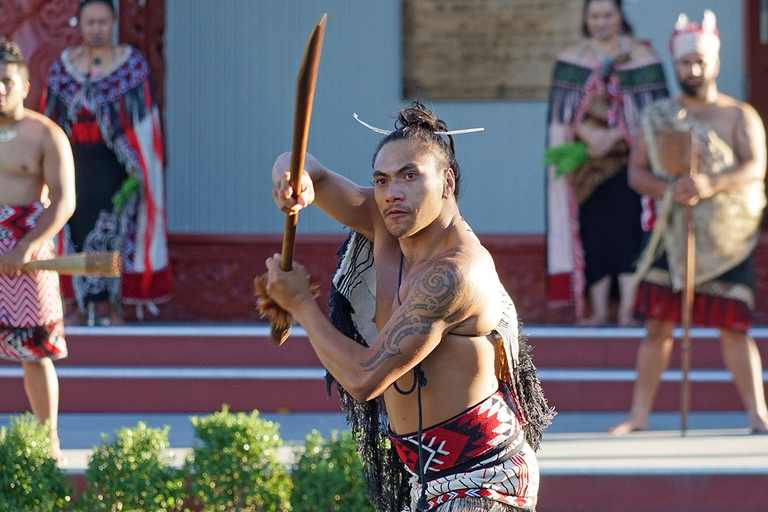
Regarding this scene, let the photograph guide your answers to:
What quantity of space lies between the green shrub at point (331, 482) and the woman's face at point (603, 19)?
166 inches

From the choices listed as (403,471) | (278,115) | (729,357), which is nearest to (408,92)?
(278,115)

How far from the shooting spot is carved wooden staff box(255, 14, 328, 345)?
8.84ft

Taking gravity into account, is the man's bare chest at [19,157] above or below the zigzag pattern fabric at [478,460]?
above

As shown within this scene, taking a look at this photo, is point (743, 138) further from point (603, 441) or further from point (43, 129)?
point (43, 129)

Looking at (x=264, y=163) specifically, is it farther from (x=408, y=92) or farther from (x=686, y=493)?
(x=686, y=493)

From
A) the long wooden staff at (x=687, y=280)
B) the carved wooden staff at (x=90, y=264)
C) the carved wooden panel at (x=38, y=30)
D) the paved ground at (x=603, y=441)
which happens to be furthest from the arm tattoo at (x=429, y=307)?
the carved wooden panel at (x=38, y=30)

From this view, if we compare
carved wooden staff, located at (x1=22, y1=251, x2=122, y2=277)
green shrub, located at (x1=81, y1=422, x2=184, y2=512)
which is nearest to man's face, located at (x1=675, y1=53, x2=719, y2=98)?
carved wooden staff, located at (x1=22, y1=251, x2=122, y2=277)

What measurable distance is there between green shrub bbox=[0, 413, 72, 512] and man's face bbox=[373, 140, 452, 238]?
217 cm

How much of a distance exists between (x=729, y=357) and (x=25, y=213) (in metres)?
3.74

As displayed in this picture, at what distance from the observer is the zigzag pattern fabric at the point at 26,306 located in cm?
529

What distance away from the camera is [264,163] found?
367 inches

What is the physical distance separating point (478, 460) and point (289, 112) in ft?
21.7

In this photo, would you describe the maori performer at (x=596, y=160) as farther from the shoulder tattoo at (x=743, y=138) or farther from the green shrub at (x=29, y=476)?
the green shrub at (x=29, y=476)

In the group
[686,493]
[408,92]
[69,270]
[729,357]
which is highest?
[408,92]
